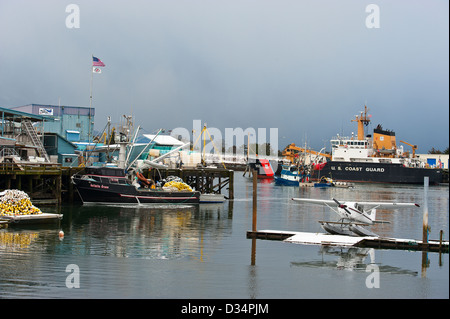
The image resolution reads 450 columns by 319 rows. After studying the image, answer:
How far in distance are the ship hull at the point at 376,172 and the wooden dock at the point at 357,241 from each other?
78122 mm

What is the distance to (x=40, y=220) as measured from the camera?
26.5 meters

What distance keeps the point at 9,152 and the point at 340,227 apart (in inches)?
1117

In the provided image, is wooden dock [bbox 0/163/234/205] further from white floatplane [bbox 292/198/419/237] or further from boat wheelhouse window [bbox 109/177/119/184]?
white floatplane [bbox 292/198/419/237]

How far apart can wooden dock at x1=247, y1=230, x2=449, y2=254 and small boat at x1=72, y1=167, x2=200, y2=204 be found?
1692 cm

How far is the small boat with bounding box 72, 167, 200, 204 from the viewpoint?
127 feet

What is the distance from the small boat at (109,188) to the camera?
38.8 m

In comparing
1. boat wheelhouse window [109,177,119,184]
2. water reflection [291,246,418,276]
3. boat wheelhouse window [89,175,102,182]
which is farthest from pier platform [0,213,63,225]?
water reflection [291,246,418,276]

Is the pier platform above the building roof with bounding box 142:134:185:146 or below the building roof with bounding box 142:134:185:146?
below

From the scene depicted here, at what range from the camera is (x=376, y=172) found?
100562 mm

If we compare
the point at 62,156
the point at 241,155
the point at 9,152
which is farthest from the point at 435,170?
the point at 9,152

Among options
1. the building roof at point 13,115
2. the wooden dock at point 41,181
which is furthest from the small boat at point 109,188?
the building roof at point 13,115

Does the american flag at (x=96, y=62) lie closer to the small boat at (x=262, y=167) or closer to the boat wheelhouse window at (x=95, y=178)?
the boat wheelhouse window at (x=95, y=178)

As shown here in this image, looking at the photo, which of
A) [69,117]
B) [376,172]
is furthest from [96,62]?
[376,172]

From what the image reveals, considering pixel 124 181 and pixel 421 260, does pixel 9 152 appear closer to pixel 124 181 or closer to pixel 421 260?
pixel 124 181
